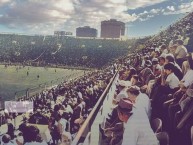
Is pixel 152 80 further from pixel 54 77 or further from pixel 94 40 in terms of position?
pixel 54 77

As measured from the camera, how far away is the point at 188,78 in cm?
351

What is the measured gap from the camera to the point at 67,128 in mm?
4047

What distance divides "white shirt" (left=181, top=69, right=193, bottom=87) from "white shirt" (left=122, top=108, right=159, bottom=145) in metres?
0.41

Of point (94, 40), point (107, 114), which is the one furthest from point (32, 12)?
point (107, 114)

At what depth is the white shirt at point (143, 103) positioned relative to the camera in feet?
11.8

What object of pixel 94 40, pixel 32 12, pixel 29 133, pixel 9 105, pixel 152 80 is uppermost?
pixel 32 12

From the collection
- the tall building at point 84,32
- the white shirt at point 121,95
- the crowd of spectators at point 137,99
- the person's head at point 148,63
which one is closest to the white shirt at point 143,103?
the crowd of spectators at point 137,99

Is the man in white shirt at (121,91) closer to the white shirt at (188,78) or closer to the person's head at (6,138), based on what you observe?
the white shirt at (188,78)

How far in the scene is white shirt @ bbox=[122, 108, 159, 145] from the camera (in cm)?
337

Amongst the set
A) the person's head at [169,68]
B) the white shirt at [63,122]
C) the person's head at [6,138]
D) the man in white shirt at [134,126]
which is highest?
the person's head at [169,68]

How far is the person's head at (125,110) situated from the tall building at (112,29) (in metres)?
0.67

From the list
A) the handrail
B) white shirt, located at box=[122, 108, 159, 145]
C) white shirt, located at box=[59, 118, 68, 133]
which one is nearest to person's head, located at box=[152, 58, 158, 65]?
the handrail

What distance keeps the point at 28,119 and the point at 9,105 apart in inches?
8.5

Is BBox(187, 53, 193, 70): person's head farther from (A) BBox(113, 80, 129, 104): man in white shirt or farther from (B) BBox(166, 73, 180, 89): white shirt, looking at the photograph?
(A) BBox(113, 80, 129, 104): man in white shirt
